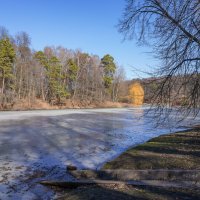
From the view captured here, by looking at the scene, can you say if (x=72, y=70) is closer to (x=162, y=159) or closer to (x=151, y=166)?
(x=162, y=159)

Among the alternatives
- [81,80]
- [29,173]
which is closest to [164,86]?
[29,173]

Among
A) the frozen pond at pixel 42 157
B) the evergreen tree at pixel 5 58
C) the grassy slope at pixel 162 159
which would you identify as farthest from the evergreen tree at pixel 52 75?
the grassy slope at pixel 162 159

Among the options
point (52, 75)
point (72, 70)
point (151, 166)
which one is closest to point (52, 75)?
point (52, 75)

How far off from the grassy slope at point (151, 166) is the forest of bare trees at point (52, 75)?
42.9 m

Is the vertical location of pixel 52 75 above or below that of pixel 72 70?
below

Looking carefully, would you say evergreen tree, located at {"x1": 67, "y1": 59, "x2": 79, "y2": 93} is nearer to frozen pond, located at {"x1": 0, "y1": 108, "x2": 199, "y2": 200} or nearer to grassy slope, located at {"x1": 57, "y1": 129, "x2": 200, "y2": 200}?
frozen pond, located at {"x1": 0, "y1": 108, "x2": 199, "y2": 200}

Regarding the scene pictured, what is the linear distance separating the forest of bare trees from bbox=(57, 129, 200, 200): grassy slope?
42904mm

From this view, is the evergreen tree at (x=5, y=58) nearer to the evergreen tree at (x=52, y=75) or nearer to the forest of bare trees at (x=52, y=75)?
the forest of bare trees at (x=52, y=75)

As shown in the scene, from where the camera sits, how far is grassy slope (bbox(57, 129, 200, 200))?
6.89m

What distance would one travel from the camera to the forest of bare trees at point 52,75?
55.1m

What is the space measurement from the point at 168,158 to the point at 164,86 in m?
3.00

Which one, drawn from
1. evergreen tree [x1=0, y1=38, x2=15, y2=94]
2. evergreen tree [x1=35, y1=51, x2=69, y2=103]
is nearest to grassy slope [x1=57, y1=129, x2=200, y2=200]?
evergreen tree [x1=0, y1=38, x2=15, y2=94]

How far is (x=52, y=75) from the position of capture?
222ft

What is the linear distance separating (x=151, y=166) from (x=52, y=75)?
59453mm
